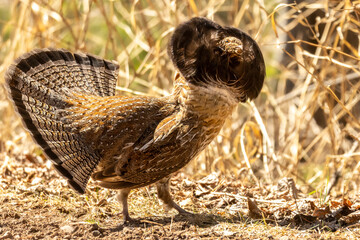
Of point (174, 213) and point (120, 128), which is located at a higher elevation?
point (120, 128)

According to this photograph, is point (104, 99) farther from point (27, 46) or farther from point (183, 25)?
point (27, 46)

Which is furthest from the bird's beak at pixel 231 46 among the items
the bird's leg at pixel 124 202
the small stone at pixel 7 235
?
the small stone at pixel 7 235

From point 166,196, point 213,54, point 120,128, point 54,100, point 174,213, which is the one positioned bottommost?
point 174,213

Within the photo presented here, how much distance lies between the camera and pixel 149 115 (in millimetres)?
3965

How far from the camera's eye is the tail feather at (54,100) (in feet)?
12.4

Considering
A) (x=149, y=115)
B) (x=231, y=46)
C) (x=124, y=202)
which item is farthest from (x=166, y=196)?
(x=231, y=46)

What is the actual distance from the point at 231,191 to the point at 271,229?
3.63 feet

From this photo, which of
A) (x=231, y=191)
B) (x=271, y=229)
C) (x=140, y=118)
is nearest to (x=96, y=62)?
(x=140, y=118)

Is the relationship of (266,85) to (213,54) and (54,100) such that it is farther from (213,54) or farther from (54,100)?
(54,100)

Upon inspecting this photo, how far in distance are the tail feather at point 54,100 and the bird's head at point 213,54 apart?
102cm

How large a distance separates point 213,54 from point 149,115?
0.71 metres

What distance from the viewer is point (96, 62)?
462 centimetres

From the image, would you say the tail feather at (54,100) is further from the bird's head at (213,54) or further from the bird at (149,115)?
the bird's head at (213,54)

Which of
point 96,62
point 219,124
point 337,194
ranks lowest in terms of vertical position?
point 337,194
